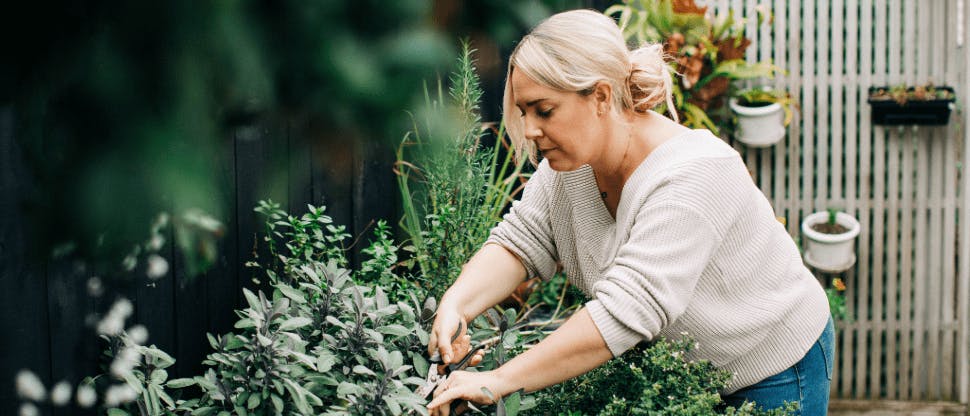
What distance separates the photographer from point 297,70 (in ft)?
1.93

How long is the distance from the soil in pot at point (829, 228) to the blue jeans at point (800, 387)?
2932 millimetres

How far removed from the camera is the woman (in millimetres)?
1669

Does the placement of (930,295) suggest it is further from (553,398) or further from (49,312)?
(49,312)

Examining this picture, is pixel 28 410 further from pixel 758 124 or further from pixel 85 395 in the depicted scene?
pixel 758 124

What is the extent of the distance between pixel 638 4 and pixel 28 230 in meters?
4.43

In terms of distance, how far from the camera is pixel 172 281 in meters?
2.18

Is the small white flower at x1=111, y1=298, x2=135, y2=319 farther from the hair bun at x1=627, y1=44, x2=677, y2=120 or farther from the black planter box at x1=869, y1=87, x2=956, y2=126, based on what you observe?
the black planter box at x1=869, y1=87, x2=956, y2=126

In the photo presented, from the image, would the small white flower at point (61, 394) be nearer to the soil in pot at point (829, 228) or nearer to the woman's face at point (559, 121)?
the woman's face at point (559, 121)

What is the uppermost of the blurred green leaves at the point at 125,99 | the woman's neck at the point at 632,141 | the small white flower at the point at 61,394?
the blurred green leaves at the point at 125,99

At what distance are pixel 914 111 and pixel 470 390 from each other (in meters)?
3.63

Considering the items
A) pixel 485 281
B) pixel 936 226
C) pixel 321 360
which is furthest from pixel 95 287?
pixel 936 226

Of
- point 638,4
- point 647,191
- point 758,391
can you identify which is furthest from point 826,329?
point 638,4

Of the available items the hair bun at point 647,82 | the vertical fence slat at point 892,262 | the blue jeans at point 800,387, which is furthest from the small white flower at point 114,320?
the vertical fence slat at point 892,262

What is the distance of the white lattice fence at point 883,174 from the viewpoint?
4.67 meters
